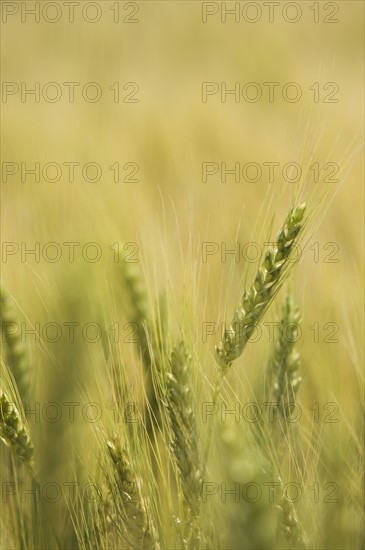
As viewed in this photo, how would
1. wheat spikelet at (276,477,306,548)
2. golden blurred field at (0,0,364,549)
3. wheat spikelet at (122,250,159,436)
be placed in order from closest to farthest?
wheat spikelet at (276,477,306,548) < golden blurred field at (0,0,364,549) < wheat spikelet at (122,250,159,436)

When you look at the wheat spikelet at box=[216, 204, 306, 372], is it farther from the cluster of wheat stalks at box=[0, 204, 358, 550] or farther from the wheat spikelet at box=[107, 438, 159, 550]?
the wheat spikelet at box=[107, 438, 159, 550]

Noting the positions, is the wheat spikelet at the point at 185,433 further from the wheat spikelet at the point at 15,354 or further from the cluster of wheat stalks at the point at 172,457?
the wheat spikelet at the point at 15,354

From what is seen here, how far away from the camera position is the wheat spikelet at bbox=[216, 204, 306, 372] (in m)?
0.66

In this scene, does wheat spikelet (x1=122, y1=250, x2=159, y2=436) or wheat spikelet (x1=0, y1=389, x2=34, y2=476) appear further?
wheat spikelet (x1=122, y1=250, x2=159, y2=436)

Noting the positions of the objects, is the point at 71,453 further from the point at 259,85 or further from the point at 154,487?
the point at 259,85

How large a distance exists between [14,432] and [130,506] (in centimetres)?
12

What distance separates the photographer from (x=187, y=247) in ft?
4.14

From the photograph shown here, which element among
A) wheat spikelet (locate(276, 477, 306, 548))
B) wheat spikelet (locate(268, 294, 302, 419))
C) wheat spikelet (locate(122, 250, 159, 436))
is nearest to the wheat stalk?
wheat spikelet (locate(122, 250, 159, 436))

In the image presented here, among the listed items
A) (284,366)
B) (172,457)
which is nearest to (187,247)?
(284,366)

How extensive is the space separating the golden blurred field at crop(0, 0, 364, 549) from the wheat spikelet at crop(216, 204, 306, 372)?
25 millimetres

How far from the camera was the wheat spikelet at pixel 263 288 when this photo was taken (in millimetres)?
655

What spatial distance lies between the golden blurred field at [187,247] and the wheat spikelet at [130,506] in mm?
29

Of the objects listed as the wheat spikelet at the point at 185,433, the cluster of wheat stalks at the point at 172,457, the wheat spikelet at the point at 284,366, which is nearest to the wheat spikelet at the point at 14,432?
the cluster of wheat stalks at the point at 172,457

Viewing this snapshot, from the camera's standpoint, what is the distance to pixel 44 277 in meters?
0.83
